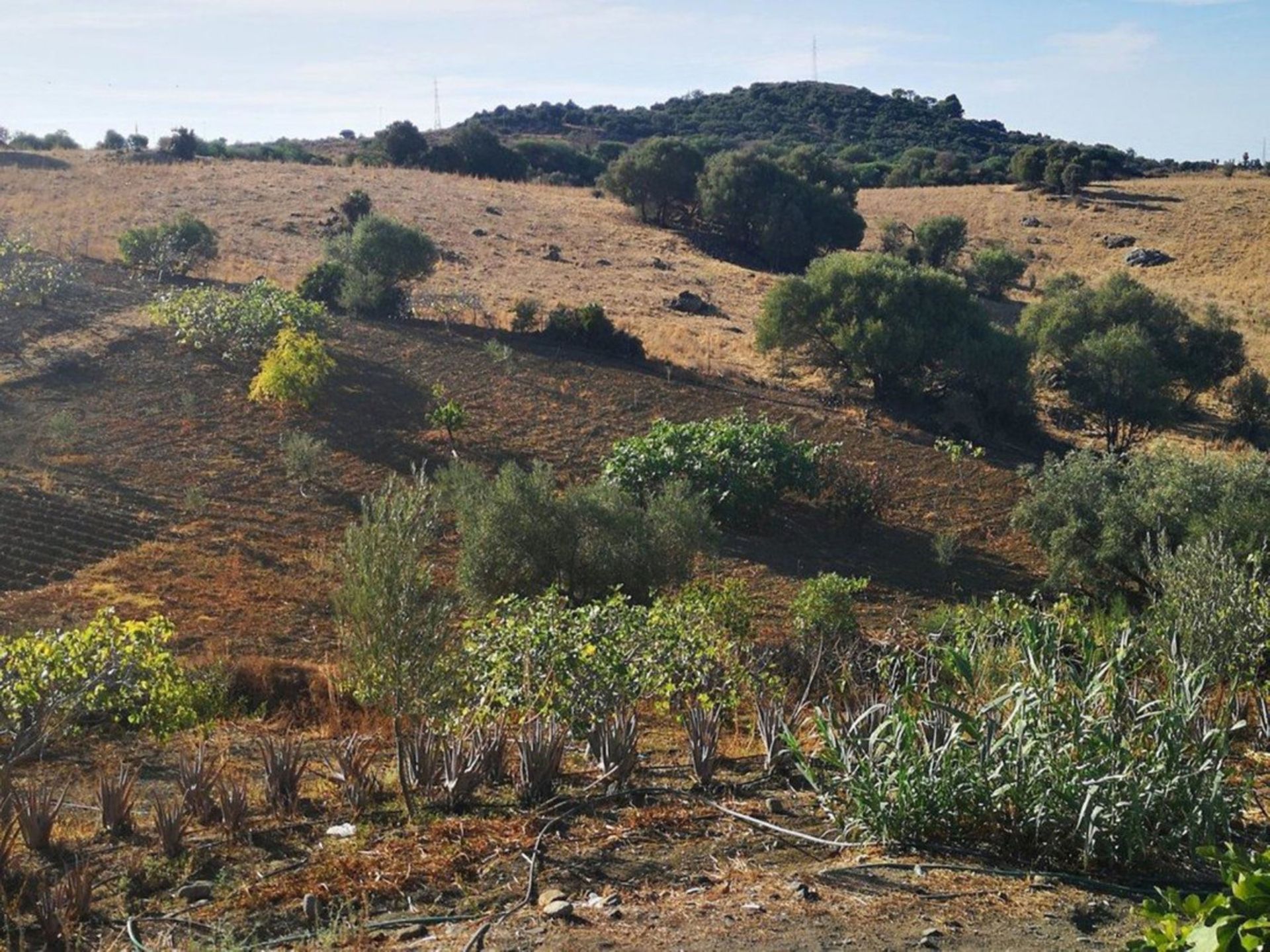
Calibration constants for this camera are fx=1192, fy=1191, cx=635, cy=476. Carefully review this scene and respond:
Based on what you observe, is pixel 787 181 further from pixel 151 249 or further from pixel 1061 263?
pixel 151 249

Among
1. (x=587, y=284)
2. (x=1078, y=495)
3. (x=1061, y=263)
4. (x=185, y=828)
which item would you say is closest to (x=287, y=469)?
(x=1078, y=495)

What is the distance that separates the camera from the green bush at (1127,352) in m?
24.8

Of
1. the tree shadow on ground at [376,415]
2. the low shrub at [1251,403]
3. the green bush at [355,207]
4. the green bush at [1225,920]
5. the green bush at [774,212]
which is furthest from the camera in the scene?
the green bush at [774,212]

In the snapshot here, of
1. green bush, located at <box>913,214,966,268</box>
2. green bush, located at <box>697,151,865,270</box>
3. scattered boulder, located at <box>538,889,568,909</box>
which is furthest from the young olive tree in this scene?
green bush, located at <box>913,214,966,268</box>

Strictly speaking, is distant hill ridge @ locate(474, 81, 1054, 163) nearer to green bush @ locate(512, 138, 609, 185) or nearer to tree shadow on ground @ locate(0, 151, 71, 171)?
green bush @ locate(512, 138, 609, 185)

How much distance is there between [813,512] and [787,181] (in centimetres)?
3011

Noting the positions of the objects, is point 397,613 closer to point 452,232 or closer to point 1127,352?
point 1127,352

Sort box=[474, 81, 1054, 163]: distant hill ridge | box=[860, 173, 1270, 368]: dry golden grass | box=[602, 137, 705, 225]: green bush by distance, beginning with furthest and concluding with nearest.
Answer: box=[474, 81, 1054, 163]: distant hill ridge < box=[602, 137, 705, 225]: green bush < box=[860, 173, 1270, 368]: dry golden grass

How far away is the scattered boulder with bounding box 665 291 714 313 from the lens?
32.6 m

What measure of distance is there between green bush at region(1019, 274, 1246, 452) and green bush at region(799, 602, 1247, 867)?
20.3 meters

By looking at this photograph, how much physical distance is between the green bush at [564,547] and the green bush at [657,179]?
3568 centimetres

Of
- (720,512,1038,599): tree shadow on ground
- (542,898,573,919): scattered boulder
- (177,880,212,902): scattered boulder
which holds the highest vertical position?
(542,898,573,919): scattered boulder

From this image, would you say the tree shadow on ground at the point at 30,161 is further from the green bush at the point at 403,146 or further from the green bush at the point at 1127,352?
the green bush at the point at 1127,352

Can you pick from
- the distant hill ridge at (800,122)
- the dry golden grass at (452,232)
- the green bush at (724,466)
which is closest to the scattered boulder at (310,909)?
the green bush at (724,466)
